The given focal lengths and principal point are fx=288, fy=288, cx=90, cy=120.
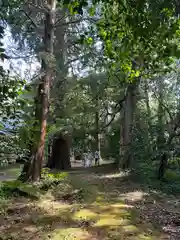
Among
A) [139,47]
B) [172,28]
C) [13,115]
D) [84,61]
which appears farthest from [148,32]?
[84,61]

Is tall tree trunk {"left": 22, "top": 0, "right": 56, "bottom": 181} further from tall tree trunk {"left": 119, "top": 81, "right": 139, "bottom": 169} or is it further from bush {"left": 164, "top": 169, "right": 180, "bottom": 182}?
bush {"left": 164, "top": 169, "right": 180, "bottom": 182}

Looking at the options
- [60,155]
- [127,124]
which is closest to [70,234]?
[127,124]

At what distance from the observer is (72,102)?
41.3 ft

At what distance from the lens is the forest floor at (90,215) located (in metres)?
4.27

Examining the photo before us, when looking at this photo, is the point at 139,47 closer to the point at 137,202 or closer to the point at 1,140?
the point at 1,140

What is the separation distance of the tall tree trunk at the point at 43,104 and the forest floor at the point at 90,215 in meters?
0.88

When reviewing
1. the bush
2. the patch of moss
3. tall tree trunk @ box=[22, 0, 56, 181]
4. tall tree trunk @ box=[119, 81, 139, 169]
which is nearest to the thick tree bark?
tall tree trunk @ box=[119, 81, 139, 169]

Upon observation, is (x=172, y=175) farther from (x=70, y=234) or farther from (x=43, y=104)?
(x=70, y=234)

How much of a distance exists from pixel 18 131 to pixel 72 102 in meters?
9.18

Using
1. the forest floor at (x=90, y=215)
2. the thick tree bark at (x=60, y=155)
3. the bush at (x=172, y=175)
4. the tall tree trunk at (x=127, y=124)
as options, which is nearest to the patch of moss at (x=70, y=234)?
the forest floor at (x=90, y=215)

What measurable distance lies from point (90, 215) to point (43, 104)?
12.3 feet

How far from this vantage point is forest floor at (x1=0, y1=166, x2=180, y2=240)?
4266 mm

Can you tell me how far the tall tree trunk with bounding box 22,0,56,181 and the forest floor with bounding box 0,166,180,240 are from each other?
2.87ft

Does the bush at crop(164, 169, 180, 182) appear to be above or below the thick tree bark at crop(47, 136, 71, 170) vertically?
below
